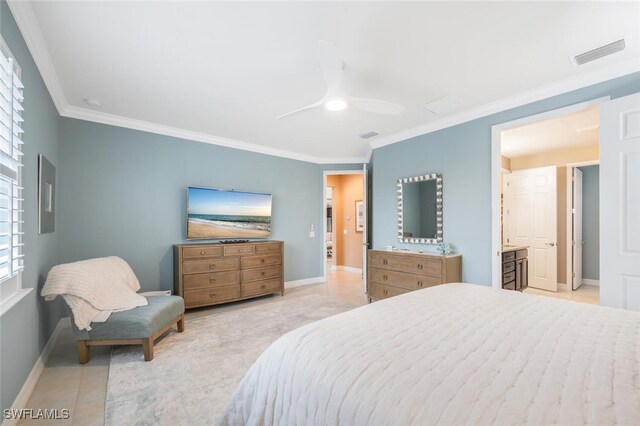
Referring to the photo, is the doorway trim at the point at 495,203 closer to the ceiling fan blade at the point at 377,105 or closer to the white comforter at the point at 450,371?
the ceiling fan blade at the point at 377,105

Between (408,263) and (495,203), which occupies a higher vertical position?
(495,203)

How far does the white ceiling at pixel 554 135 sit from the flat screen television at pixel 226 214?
3918 mm

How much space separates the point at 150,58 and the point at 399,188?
3.45m

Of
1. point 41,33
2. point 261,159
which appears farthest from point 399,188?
point 41,33

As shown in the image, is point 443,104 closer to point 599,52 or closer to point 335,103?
point 599,52

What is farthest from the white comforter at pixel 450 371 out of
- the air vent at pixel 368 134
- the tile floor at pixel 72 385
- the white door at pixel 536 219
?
the white door at pixel 536 219

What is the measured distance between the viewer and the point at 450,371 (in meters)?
0.97

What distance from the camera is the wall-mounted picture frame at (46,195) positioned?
2414 mm

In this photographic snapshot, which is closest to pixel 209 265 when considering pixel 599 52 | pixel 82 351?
pixel 82 351

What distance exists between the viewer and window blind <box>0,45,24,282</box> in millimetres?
1644

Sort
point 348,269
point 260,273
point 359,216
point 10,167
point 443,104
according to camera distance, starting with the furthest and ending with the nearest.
Answer: point 348,269, point 359,216, point 260,273, point 443,104, point 10,167

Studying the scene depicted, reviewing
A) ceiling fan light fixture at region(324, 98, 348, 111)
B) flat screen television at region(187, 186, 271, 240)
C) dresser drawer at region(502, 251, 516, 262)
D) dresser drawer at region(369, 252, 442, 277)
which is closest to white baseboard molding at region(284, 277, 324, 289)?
flat screen television at region(187, 186, 271, 240)

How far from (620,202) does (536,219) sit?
318 cm

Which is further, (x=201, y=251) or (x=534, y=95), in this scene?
(x=201, y=251)
